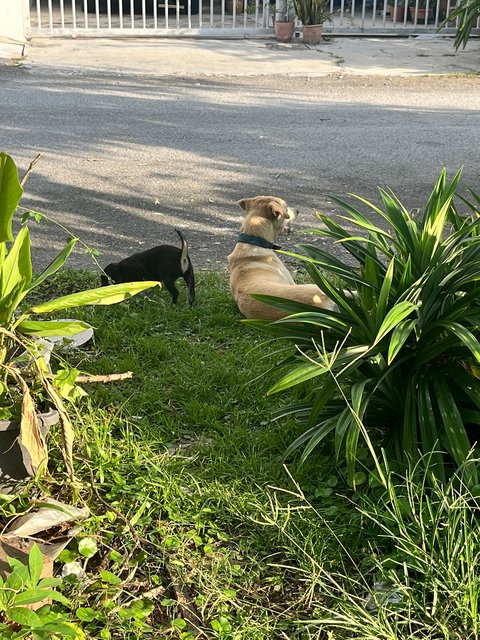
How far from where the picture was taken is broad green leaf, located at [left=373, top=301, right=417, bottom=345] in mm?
2801

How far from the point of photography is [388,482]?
2.78 meters

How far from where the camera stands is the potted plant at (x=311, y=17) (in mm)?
14273

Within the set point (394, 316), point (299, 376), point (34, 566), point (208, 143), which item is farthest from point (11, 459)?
point (208, 143)

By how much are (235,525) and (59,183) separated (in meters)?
5.05

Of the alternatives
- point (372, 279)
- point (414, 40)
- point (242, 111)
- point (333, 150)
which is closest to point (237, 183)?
point (333, 150)

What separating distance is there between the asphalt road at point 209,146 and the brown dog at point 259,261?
2.22 feet

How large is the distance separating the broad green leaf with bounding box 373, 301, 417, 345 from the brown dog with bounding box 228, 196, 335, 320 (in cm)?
146

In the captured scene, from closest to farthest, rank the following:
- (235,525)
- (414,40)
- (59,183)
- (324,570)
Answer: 1. (324,570)
2. (235,525)
3. (59,183)
4. (414,40)

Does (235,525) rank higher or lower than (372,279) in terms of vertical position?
lower

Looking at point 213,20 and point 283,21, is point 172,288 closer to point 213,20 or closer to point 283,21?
point 283,21

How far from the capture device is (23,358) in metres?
2.89

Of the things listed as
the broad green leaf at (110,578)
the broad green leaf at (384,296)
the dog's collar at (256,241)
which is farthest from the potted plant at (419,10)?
the broad green leaf at (110,578)

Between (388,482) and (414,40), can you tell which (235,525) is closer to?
(388,482)

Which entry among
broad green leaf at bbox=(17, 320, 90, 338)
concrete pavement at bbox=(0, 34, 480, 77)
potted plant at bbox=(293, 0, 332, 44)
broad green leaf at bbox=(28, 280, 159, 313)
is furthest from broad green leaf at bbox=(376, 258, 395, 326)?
potted plant at bbox=(293, 0, 332, 44)
